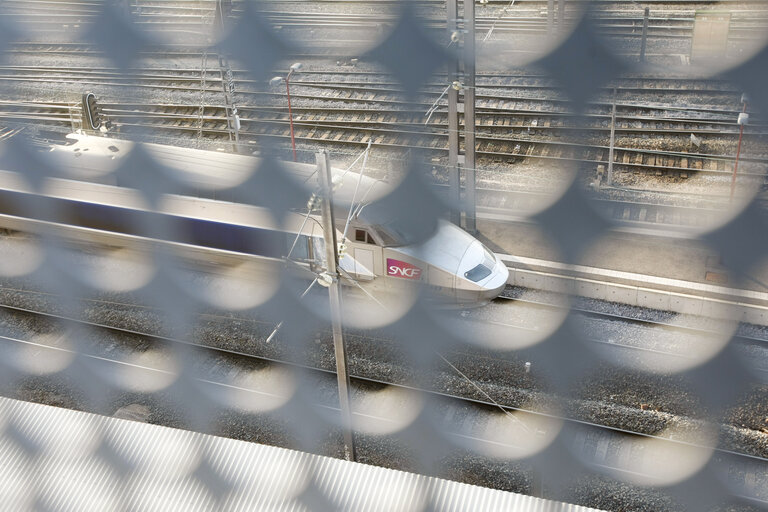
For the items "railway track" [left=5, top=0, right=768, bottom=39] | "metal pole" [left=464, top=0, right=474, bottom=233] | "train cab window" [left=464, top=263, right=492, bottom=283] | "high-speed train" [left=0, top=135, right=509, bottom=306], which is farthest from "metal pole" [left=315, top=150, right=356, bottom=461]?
"train cab window" [left=464, top=263, right=492, bottom=283]

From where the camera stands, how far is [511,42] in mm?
948

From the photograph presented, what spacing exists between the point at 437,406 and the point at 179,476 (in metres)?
1.14

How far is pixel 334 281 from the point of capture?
1.70m

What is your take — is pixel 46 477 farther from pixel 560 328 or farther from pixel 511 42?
pixel 511 42

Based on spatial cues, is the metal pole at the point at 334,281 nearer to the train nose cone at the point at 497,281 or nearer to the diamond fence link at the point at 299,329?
the diamond fence link at the point at 299,329

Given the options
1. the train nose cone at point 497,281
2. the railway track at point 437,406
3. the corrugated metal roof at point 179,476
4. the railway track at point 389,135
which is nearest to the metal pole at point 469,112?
the railway track at point 389,135

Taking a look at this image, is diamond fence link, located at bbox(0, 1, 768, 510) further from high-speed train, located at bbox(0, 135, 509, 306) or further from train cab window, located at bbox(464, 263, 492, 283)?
train cab window, located at bbox(464, 263, 492, 283)

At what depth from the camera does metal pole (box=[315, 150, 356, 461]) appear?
1.51m

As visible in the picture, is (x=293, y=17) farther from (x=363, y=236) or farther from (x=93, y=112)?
(x=363, y=236)

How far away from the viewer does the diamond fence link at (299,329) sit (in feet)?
2.82

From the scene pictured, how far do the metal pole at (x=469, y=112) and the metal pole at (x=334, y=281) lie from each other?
0.28m

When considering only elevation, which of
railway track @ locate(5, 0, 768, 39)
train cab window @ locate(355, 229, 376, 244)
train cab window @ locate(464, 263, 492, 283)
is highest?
railway track @ locate(5, 0, 768, 39)

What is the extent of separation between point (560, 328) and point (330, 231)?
791mm

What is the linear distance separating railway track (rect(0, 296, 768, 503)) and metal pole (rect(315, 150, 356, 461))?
100mm
